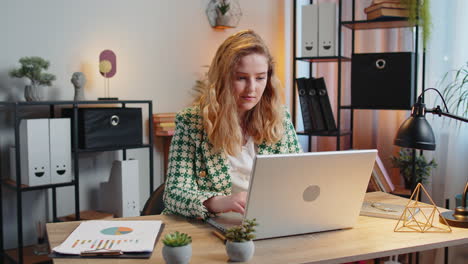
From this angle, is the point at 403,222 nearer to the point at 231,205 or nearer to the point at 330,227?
the point at 330,227

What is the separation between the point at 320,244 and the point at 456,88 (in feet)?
6.69

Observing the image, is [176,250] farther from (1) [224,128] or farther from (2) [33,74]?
(2) [33,74]

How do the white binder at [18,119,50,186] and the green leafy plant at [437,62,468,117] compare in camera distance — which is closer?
the white binder at [18,119,50,186]

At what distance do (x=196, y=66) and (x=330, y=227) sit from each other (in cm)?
230

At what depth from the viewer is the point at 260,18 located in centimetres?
382

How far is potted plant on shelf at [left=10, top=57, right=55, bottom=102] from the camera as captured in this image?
2648 mm

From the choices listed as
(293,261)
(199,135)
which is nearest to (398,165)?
(199,135)

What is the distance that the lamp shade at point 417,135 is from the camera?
4.86 feet

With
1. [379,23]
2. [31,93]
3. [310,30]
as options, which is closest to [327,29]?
[310,30]

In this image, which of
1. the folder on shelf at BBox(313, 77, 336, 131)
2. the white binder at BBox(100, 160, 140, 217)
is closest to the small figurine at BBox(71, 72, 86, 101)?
the white binder at BBox(100, 160, 140, 217)

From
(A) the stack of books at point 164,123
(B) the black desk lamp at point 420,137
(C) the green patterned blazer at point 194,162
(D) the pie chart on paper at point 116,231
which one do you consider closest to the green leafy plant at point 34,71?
(A) the stack of books at point 164,123

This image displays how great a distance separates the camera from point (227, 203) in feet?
4.81

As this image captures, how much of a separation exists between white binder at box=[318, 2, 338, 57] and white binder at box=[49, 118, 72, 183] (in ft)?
5.64

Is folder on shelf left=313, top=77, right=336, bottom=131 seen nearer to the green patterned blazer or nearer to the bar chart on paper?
the green patterned blazer
